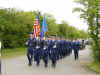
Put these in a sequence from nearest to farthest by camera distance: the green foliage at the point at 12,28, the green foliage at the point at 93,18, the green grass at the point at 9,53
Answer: the green foliage at the point at 93,18, the green grass at the point at 9,53, the green foliage at the point at 12,28

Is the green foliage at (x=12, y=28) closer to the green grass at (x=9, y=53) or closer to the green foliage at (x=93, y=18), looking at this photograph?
the green grass at (x=9, y=53)

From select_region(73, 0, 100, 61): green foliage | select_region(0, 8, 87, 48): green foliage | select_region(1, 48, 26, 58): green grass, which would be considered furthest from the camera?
select_region(0, 8, 87, 48): green foliage

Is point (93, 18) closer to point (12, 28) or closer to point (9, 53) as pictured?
point (9, 53)

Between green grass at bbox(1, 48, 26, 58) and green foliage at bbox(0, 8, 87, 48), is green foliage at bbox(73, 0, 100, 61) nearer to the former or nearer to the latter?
green foliage at bbox(0, 8, 87, 48)

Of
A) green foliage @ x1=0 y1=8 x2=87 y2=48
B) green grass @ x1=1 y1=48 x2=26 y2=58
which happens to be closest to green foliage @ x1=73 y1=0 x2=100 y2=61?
green foliage @ x1=0 y1=8 x2=87 y2=48

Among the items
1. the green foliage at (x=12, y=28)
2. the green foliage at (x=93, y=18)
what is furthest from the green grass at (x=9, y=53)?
the green foliage at (x=93, y=18)

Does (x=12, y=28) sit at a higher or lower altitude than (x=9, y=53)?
higher

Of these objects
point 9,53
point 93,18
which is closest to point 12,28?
point 9,53

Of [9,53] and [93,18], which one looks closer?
[93,18]

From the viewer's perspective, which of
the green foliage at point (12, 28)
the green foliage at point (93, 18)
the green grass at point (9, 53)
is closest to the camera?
the green foliage at point (93, 18)

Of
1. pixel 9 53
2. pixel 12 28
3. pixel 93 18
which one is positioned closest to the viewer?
pixel 93 18

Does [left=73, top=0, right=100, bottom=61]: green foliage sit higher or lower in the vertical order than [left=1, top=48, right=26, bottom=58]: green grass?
higher

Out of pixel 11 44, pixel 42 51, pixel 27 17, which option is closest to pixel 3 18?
pixel 11 44

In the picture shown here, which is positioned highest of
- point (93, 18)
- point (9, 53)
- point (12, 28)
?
point (93, 18)
